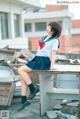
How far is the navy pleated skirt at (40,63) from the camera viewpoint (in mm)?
5921

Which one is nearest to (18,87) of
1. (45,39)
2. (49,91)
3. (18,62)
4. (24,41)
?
(49,91)

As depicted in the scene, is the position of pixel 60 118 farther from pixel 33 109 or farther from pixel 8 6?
pixel 8 6

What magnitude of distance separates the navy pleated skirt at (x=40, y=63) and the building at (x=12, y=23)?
13131mm

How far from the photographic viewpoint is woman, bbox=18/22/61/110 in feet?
19.5

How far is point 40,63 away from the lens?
595 cm

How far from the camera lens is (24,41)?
84.5 feet

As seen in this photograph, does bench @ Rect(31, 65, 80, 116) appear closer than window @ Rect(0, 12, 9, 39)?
Yes

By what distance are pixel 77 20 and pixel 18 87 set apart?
4418cm

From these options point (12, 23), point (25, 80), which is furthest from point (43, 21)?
point (25, 80)

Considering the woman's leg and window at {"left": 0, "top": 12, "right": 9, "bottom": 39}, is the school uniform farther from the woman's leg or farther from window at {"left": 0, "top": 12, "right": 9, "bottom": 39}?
window at {"left": 0, "top": 12, "right": 9, "bottom": 39}

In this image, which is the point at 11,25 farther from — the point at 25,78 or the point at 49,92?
the point at 25,78

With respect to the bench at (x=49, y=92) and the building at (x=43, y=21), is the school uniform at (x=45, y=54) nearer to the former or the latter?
the bench at (x=49, y=92)

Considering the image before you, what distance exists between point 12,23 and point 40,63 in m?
17.5

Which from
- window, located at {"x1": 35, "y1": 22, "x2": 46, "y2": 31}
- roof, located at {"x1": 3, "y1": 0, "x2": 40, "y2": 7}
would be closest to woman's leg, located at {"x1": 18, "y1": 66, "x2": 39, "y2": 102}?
roof, located at {"x1": 3, "y1": 0, "x2": 40, "y2": 7}
